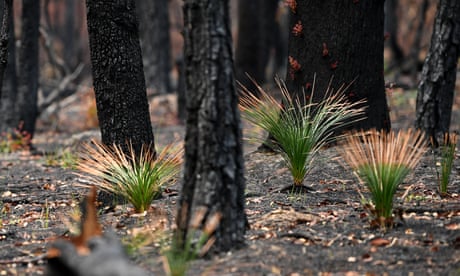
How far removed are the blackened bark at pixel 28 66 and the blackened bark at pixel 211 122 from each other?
7543 millimetres

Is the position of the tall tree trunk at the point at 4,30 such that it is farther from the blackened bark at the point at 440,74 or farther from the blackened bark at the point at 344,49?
the blackened bark at the point at 440,74

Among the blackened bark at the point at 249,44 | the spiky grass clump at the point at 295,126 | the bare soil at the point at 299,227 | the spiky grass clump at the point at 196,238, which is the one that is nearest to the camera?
the spiky grass clump at the point at 196,238

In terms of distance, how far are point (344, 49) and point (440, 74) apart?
1131 mm

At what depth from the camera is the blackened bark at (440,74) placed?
26.8 feet

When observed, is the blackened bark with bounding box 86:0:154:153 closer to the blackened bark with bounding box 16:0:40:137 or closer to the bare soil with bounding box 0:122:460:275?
the bare soil with bounding box 0:122:460:275

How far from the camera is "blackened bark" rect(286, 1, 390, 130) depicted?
8.06 m

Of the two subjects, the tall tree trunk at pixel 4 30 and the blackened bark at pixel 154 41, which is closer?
the tall tree trunk at pixel 4 30

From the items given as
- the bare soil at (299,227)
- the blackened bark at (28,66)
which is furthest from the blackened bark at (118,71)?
the blackened bark at (28,66)

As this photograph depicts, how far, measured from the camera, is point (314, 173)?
24.1 ft

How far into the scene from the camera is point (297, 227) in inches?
204

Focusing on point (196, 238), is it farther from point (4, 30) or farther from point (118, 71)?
point (4, 30)

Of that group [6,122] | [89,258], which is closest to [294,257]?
[89,258]

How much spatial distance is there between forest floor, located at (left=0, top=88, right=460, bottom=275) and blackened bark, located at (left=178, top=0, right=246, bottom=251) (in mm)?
332

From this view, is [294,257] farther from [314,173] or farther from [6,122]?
[6,122]
